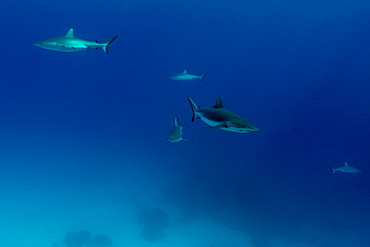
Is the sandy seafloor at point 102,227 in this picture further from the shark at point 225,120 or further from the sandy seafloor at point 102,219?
the shark at point 225,120

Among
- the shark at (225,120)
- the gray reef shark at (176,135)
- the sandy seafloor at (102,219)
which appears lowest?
the sandy seafloor at (102,219)

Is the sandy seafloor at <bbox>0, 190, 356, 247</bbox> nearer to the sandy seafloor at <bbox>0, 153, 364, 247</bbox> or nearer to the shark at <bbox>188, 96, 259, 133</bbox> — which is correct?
the sandy seafloor at <bbox>0, 153, 364, 247</bbox>

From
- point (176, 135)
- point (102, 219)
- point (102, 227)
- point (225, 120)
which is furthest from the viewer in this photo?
point (102, 219)

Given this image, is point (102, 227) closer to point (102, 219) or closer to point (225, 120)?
point (102, 219)

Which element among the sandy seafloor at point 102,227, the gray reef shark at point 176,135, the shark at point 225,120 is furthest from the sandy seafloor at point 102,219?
the shark at point 225,120

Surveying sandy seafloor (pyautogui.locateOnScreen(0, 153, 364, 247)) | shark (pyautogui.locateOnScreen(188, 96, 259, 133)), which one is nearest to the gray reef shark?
shark (pyautogui.locateOnScreen(188, 96, 259, 133))

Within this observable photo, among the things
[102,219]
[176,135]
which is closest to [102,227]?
[102,219]

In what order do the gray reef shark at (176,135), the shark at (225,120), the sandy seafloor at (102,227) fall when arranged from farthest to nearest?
the sandy seafloor at (102,227), the gray reef shark at (176,135), the shark at (225,120)

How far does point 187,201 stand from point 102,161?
14692 millimetres

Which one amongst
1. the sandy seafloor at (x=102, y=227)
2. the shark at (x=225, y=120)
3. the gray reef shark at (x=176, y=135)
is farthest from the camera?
the sandy seafloor at (x=102, y=227)

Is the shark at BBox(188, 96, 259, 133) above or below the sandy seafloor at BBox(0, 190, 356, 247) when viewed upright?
above

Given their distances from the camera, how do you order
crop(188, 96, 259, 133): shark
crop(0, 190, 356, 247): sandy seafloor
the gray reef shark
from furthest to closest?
crop(0, 190, 356, 247): sandy seafloor, the gray reef shark, crop(188, 96, 259, 133): shark

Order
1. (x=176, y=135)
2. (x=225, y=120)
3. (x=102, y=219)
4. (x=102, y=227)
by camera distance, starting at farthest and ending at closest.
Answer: (x=102, y=219) → (x=102, y=227) → (x=176, y=135) → (x=225, y=120)

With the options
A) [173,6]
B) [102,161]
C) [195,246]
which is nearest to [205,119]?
[195,246]
